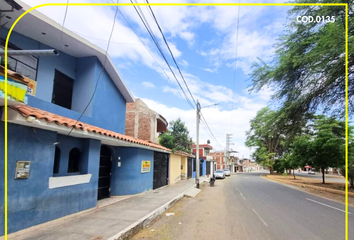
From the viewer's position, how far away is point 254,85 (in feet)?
49.3

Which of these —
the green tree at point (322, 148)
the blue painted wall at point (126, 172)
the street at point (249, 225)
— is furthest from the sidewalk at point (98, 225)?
the green tree at point (322, 148)

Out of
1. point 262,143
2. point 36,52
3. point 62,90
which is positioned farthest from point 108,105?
point 262,143

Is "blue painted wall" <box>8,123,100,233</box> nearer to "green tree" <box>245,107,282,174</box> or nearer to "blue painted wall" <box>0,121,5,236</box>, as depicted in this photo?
"blue painted wall" <box>0,121,5,236</box>

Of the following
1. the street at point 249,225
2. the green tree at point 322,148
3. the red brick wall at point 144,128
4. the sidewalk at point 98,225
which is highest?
the red brick wall at point 144,128

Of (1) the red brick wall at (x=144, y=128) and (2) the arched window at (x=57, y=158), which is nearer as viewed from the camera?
(2) the arched window at (x=57, y=158)

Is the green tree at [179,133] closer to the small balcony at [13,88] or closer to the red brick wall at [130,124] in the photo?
the red brick wall at [130,124]

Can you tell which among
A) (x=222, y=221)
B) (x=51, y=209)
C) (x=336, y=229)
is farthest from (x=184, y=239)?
(x=336, y=229)

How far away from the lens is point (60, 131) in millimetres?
6562

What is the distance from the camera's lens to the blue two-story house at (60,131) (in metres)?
5.30

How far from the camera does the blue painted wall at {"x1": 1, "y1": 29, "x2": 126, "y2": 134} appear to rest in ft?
25.9

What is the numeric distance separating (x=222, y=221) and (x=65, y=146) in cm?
585

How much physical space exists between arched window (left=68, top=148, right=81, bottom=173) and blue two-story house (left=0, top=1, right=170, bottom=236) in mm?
35

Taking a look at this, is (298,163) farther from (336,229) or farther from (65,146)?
(65,146)

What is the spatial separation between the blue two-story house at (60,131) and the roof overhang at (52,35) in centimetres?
3
